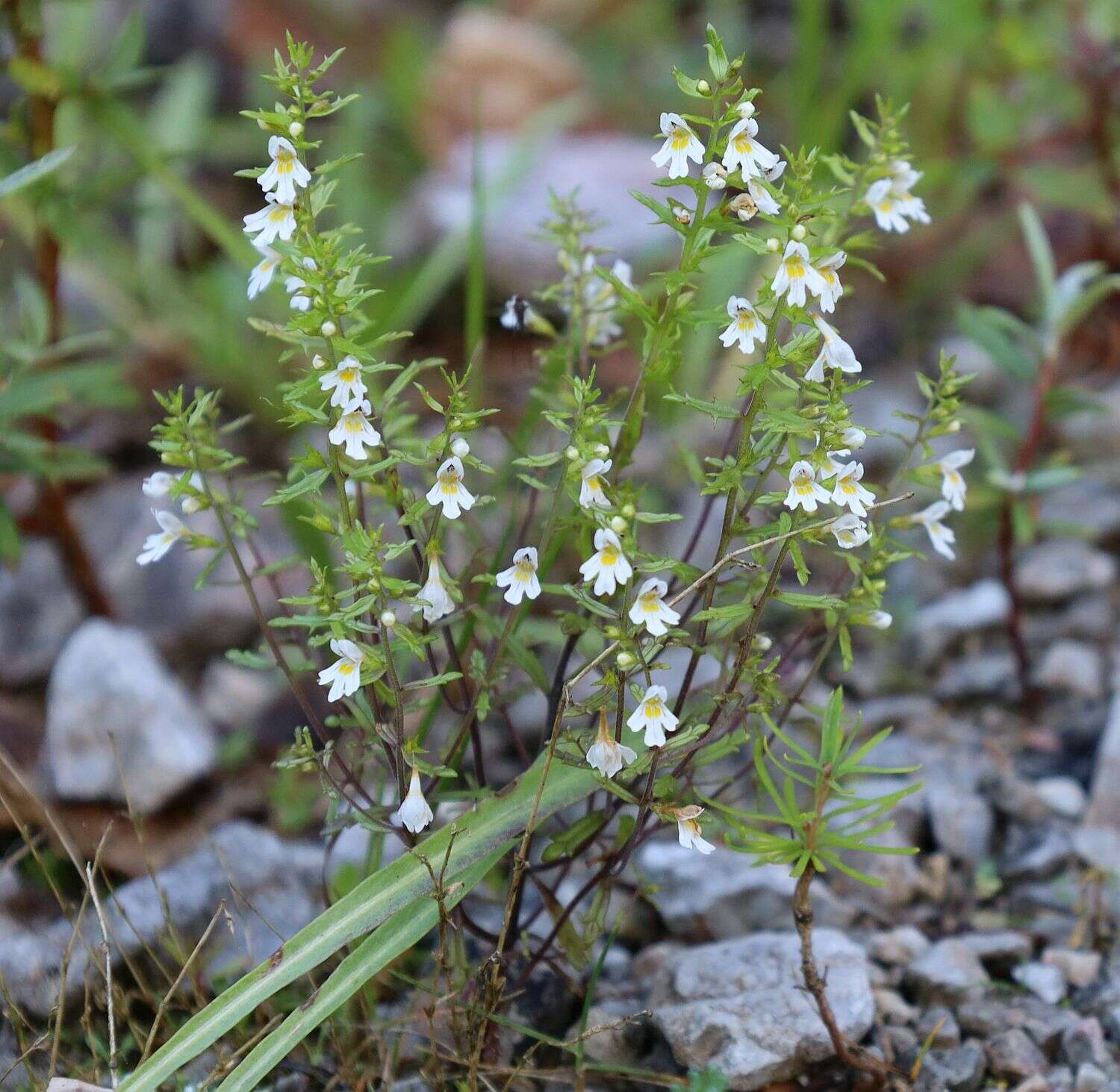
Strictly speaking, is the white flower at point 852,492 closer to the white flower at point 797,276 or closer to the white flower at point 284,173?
the white flower at point 797,276

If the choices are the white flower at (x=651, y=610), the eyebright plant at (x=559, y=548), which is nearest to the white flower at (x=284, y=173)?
the eyebright plant at (x=559, y=548)

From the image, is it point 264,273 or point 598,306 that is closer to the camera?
point 264,273

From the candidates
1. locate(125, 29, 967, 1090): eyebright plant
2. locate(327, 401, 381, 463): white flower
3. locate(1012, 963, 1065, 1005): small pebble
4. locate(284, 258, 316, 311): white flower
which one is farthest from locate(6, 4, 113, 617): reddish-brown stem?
locate(1012, 963, 1065, 1005): small pebble

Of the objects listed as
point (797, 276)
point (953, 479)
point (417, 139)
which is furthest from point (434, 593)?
point (417, 139)

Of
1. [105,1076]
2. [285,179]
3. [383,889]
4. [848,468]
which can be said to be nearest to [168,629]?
[105,1076]

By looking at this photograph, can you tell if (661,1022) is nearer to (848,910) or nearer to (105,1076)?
(848,910)

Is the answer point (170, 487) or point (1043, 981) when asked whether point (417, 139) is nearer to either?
point (170, 487)

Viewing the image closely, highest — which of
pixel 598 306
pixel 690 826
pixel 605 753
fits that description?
pixel 598 306
